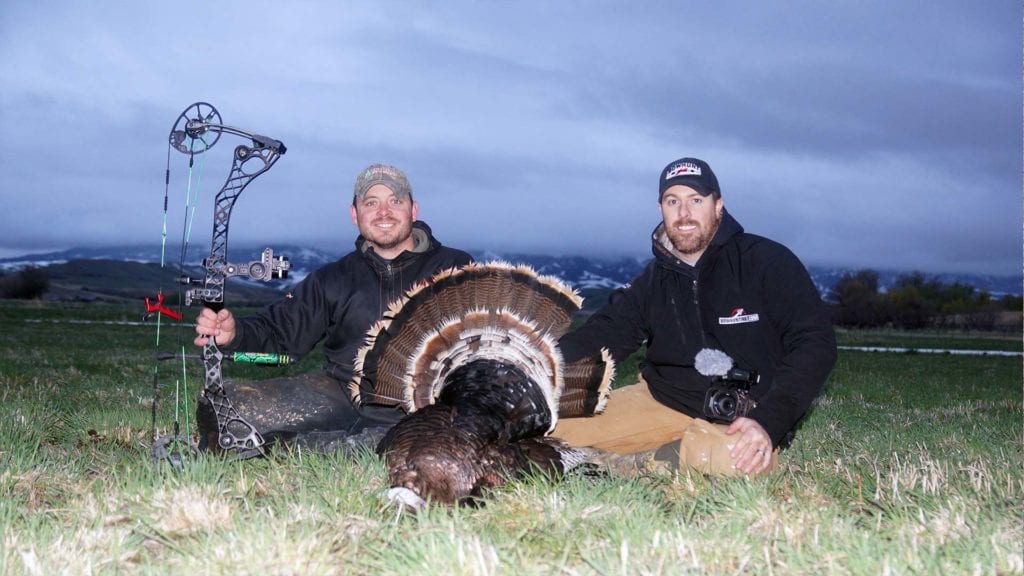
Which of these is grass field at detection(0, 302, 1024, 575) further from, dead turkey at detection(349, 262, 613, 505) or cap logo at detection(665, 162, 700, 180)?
cap logo at detection(665, 162, 700, 180)

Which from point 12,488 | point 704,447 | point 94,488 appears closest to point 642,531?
point 704,447

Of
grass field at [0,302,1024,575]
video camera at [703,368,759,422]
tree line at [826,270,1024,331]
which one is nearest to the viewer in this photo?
grass field at [0,302,1024,575]

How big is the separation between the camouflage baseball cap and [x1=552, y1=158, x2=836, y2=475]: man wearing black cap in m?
1.74

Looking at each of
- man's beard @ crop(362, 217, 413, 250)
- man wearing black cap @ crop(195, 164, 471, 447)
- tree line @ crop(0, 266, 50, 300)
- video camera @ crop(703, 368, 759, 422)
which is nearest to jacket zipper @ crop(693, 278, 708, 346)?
video camera @ crop(703, 368, 759, 422)

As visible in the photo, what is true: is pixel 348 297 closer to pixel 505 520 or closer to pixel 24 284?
pixel 505 520

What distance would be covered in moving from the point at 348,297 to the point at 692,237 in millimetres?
2644

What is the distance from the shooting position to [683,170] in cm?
604

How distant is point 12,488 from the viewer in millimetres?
4824

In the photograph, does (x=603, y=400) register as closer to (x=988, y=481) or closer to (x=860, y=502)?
(x=860, y=502)

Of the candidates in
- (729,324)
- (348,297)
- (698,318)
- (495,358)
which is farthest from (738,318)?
(348,297)

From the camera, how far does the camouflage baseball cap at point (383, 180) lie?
6.76 meters

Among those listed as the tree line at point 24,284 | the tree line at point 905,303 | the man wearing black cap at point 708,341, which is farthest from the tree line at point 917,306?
the tree line at point 24,284

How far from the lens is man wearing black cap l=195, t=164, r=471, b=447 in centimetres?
668

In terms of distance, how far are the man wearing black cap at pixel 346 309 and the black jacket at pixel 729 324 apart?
1.38 meters
